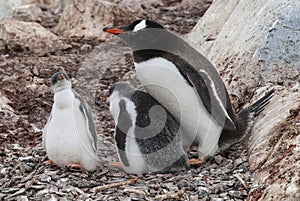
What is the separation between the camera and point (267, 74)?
4.87m

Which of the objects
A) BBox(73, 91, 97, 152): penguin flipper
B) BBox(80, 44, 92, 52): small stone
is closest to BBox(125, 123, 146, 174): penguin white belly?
BBox(73, 91, 97, 152): penguin flipper

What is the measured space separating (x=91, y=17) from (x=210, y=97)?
421cm

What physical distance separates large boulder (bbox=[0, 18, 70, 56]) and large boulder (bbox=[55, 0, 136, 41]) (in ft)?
1.38

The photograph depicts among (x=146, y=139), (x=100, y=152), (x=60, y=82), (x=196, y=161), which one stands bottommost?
(x=100, y=152)

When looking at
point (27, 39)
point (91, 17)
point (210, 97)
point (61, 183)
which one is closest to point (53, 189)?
point (61, 183)

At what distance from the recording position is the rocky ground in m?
3.85

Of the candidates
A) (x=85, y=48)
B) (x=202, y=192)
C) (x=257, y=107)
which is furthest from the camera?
(x=85, y=48)

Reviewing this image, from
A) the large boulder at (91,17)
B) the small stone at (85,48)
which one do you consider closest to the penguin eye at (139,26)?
the small stone at (85,48)

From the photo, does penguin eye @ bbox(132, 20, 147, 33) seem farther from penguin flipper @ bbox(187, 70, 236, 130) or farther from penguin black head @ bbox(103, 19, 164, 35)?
penguin flipper @ bbox(187, 70, 236, 130)

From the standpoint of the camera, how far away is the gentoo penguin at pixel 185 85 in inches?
168

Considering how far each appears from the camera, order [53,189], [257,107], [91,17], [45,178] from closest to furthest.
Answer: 1. [53,189]
2. [45,178]
3. [257,107]
4. [91,17]

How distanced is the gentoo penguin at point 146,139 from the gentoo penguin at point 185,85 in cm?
14

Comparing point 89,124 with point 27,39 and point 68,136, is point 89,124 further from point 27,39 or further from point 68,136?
point 27,39

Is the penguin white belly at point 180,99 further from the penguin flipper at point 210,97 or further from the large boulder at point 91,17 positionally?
the large boulder at point 91,17
